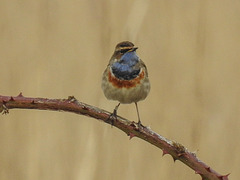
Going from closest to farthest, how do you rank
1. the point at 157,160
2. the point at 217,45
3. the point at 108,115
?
1. the point at 108,115
2. the point at 157,160
3. the point at 217,45

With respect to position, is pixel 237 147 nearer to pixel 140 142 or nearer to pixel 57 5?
pixel 140 142

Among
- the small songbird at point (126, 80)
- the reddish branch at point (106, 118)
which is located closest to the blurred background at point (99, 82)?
the small songbird at point (126, 80)

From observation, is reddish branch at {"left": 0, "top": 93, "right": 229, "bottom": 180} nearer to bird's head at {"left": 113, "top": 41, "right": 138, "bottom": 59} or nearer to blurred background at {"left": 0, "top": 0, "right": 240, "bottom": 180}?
bird's head at {"left": 113, "top": 41, "right": 138, "bottom": 59}

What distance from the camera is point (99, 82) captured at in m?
1.89

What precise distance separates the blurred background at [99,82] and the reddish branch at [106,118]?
1.10 metres

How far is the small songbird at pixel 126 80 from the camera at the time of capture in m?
1.02

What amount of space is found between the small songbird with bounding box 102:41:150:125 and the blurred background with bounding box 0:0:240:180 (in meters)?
0.65

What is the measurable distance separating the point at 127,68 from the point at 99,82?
33.0 inches

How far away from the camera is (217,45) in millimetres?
2059

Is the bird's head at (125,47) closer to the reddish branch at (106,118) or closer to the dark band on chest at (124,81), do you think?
the dark band on chest at (124,81)

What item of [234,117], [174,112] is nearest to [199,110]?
[174,112]

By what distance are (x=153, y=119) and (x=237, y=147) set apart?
1.16ft

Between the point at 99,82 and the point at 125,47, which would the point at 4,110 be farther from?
the point at 99,82

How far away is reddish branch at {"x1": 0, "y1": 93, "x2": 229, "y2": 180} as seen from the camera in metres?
0.57
